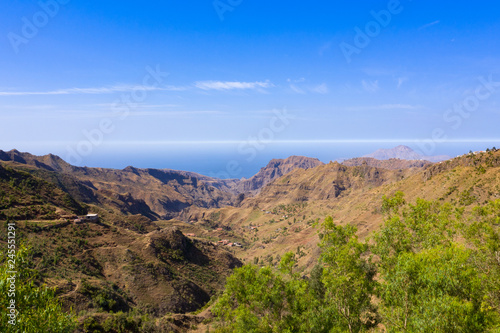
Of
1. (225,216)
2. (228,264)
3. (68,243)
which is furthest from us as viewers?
(225,216)

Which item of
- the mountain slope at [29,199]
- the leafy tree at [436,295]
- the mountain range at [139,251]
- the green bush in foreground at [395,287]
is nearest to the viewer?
the leafy tree at [436,295]

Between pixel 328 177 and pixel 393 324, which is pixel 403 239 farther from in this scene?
pixel 328 177

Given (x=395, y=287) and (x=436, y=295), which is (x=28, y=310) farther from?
(x=436, y=295)

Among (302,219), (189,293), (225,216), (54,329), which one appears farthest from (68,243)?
(225,216)

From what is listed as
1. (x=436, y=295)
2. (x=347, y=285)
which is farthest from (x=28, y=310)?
(x=436, y=295)

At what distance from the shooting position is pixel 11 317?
1278 centimetres

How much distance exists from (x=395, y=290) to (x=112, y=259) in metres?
59.7

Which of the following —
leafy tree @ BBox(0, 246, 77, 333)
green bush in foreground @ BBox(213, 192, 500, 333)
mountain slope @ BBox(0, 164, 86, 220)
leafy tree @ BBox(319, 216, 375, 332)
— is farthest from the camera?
mountain slope @ BBox(0, 164, 86, 220)

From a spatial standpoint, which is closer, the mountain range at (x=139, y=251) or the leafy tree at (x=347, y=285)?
the leafy tree at (x=347, y=285)

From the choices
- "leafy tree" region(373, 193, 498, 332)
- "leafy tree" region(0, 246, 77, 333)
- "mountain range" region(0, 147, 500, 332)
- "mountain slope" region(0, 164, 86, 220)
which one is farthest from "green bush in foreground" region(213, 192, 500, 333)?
"mountain slope" region(0, 164, 86, 220)

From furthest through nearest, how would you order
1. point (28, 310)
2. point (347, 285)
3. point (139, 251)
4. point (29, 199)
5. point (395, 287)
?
1. point (29, 199)
2. point (139, 251)
3. point (347, 285)
4. point (395, 287)
5. point (28, 310)

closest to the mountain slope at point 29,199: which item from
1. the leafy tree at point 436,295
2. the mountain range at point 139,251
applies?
the mountain range at point 139,251

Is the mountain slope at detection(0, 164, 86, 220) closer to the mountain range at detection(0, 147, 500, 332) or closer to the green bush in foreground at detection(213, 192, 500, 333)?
the mountain range at detection(0, 147, 500, 332)

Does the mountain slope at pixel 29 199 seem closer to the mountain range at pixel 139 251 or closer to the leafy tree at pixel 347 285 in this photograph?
the mountain range at pixel 139 251
